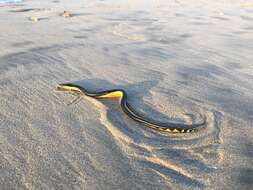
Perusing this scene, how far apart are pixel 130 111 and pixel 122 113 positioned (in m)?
0.09

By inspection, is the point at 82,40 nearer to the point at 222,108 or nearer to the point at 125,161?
the point at 222,108

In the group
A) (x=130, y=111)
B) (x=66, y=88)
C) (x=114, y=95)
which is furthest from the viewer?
(x=66, y=88)

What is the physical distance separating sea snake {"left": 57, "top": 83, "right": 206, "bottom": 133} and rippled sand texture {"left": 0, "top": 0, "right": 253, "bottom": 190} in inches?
3.1

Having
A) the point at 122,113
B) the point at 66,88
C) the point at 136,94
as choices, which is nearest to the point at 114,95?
the point at 136,94

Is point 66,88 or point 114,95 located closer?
point 114,95

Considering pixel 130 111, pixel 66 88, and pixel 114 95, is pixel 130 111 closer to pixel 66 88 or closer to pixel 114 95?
Answer: pixel 114 95

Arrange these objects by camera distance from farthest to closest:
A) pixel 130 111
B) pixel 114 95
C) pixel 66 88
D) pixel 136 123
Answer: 1. pixel 66 88
2. pixel 114 95
3. pixel 130 111
4. pixel 136 123

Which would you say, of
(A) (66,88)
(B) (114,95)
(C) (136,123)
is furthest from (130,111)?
(A) (66,88)

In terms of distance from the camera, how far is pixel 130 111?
11.8 ft

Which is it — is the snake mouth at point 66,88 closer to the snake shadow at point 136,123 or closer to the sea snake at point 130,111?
the sea snake at point 130,111

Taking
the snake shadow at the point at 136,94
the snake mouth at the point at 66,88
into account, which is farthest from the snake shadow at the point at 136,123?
the snake mouth at the point at 66,88

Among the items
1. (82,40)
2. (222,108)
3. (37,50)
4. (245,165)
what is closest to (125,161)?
(245,165)

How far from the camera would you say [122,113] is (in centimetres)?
361

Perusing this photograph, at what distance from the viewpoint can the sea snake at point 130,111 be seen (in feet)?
10.8
